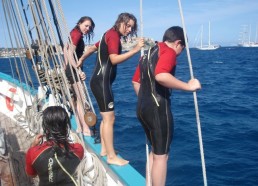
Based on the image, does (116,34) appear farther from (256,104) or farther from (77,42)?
(256,104)

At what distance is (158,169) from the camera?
2736mm

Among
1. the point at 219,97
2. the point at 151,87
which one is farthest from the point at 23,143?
the point at 219,97

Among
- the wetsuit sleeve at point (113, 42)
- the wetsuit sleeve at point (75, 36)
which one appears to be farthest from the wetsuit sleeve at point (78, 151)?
the wetsuit sleeve at point (75, 36)

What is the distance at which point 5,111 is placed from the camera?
21.1ft

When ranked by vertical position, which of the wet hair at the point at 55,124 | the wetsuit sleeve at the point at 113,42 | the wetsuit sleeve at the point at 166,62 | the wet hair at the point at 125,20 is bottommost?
the wet hair at the point at 55,124

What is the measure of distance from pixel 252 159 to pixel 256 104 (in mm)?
6531

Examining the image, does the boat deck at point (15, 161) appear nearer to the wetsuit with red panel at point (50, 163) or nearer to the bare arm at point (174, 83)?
the wetsuit with red panel at point (50, 163)

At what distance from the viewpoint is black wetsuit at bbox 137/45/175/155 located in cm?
267

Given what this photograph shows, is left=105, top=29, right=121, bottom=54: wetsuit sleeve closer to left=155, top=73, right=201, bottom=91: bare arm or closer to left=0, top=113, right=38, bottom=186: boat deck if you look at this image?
left=155, top=73, right=201, bottom=91: bare arm

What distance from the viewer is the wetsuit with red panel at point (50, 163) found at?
7.52 feet

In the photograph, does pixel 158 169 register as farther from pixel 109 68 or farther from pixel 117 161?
pixel 109 68

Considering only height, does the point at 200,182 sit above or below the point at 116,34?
below

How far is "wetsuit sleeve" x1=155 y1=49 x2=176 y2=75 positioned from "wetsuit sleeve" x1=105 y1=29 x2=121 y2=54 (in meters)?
0.81

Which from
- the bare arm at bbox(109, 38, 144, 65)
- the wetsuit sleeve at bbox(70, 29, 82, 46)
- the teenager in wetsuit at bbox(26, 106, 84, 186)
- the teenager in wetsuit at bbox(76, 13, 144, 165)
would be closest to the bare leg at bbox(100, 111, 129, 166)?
the teenager in wetsuit at bbox(76, 13, 144, 165)
